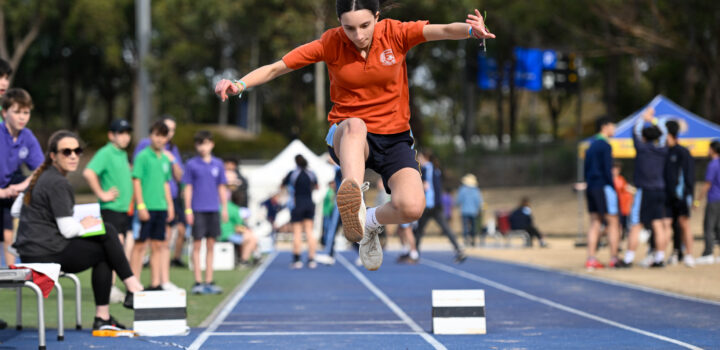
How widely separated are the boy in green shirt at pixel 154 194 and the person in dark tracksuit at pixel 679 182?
8197 mm

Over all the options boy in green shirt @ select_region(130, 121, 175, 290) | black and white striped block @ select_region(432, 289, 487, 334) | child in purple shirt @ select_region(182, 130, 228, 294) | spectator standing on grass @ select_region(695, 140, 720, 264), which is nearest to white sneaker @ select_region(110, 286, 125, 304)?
boy in green shirt @ select_region(130, 121, 175, 290)

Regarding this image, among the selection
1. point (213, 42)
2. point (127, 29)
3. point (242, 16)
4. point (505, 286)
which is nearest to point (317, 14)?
point (242, 16)

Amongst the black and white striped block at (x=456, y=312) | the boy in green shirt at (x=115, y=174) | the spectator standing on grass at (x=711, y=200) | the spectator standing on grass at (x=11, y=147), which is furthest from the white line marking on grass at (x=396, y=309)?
the spectator standing on grass at (x=711, y=200)

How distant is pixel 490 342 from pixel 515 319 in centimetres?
175

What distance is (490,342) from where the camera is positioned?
7.61 metres

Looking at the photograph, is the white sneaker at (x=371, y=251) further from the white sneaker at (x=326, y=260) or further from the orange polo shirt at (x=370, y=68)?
the white sneaker at (x=326, y=260)

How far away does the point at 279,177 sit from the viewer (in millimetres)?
26766

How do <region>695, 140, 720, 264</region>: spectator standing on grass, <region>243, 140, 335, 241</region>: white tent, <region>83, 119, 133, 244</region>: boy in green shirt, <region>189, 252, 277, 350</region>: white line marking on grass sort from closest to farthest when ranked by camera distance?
<region>189, 252, 277, 350</region>: white line marking on grass < <region>83, 119, 133, 244</region>: boy in green shirt < <region>695, 140, 720, 264</region>: spectator standing on grass < <region>243, 140, 335, 241</region>: white tent

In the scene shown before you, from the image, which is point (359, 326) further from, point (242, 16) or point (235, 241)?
point (242, 16)

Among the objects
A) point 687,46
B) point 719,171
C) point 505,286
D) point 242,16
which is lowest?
point 505,286

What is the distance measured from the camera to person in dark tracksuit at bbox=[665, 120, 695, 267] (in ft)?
50.3

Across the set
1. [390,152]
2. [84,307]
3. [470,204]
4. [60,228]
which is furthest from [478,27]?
[470,204]

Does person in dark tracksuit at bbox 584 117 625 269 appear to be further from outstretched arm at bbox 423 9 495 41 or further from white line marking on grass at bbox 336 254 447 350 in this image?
outstretched arm at bbox 423 9 495 41

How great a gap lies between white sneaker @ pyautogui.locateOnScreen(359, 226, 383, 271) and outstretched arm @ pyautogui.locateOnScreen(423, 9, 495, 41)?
1.44 metres
